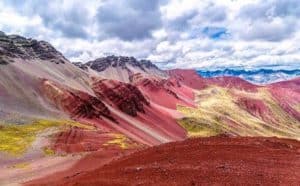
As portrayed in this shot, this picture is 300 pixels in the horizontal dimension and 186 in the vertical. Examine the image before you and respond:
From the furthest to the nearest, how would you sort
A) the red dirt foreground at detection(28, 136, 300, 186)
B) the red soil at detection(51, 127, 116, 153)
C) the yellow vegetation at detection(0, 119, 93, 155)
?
the red soil at detection(51, 127, 116, 153), the yellow vegetation at detection(0, 119, 93, 155), the red dirt foreground at detection(28, 136, 300, 186)

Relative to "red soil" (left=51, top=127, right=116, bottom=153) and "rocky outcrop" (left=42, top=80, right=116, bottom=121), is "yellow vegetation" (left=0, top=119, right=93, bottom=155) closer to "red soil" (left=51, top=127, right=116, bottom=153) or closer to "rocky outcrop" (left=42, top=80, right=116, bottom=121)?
"red soil" (left=51, top=127, right=116, bottom=153)

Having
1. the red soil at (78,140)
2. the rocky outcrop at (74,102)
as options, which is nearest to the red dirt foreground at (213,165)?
the red soil at (78,140)

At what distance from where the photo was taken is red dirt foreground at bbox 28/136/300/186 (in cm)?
3400

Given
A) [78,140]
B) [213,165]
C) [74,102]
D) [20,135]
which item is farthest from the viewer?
[74,102]

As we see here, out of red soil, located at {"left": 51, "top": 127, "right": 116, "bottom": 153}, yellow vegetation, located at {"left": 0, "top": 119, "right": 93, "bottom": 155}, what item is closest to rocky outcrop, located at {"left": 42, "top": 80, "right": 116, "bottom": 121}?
yellow vegetation, located at {"left": 0, "top": 119, "right": 93, "bottom": 155}

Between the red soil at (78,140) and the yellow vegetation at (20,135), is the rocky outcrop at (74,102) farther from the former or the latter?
the red soil at (78,140)

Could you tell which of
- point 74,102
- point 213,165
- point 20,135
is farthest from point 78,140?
point 213,165

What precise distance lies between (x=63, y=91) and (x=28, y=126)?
179ft

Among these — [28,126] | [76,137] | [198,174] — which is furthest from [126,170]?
[28,126]

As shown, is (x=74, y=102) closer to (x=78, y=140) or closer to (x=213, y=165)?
(x=78, y=140)

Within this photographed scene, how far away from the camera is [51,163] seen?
74875 millimetres

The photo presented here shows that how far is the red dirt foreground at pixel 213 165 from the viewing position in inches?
1339

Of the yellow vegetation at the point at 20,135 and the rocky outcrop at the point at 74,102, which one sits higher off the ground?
the rocky outcrop at the point at 74,102

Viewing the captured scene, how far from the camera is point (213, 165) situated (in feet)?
119
